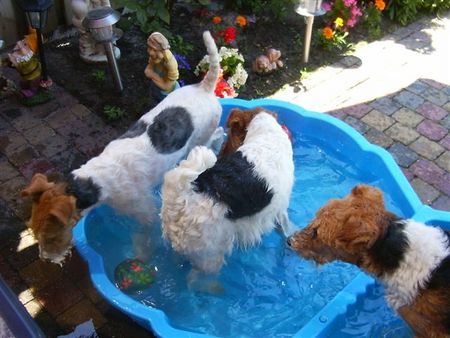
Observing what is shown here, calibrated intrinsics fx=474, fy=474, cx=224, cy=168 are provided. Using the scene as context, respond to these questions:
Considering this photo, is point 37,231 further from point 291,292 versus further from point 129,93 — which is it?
point 129,93

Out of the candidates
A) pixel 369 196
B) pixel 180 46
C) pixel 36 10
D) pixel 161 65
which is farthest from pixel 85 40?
pixel 369 196

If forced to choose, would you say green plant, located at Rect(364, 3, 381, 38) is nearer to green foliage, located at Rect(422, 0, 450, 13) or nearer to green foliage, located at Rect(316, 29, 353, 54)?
green foliage, located at Rect(316, 29, 353, 54)

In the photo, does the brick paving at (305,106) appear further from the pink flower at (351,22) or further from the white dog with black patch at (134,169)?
the white dog with black patch at (134,169)

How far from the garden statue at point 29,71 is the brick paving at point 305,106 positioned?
12 cm

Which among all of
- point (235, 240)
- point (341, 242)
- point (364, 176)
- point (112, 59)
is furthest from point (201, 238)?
point (112, 59)

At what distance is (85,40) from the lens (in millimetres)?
5809

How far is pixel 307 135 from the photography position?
16.5ft

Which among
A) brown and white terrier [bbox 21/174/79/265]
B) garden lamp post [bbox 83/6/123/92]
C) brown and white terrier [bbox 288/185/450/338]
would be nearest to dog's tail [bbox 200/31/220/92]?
garden lamp post [bbox 83/6/123/92]

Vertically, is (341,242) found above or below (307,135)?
above

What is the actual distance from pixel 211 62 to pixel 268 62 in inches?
80.7

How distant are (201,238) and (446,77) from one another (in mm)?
4533

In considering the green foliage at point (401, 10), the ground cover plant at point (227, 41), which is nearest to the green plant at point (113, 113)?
the ground cover plant at point (227, 41)

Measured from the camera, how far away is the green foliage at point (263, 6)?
6637 millimetres

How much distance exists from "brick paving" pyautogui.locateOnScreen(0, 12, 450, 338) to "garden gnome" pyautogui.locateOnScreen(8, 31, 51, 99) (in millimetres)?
194
